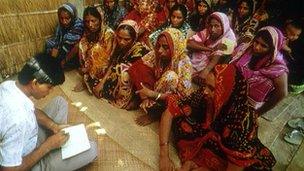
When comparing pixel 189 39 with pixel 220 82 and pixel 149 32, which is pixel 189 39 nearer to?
pixel 149 32

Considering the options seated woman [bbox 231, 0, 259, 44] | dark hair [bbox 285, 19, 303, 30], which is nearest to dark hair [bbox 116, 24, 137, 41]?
seated woman [bbox 231, 0, 259, 44]

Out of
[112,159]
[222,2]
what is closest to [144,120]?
[112,159]

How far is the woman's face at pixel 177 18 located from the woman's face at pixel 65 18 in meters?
1.29

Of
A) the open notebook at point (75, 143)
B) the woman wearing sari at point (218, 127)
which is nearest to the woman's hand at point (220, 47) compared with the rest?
the woman wearing sari at point (218, 127)

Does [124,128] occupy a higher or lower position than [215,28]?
lower

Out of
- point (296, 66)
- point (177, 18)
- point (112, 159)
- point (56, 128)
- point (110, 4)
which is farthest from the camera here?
point (110, 4)

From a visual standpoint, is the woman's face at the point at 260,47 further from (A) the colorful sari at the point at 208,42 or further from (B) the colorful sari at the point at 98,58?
(B) the colorful sari at the point at 98,58

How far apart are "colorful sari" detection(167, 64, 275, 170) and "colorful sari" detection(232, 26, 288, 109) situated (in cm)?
67

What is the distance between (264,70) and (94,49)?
179 centimetres

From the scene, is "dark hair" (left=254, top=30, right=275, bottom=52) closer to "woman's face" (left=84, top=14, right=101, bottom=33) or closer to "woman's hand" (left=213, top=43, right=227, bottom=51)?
"woman's hand" (left=213, top=43, right=227, bottom=51)

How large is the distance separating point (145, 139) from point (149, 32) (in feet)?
6.43

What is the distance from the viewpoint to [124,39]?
3330 millimetres

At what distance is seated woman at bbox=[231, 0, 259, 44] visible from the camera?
165 inches

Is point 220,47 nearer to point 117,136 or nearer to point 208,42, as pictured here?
point 208,42
